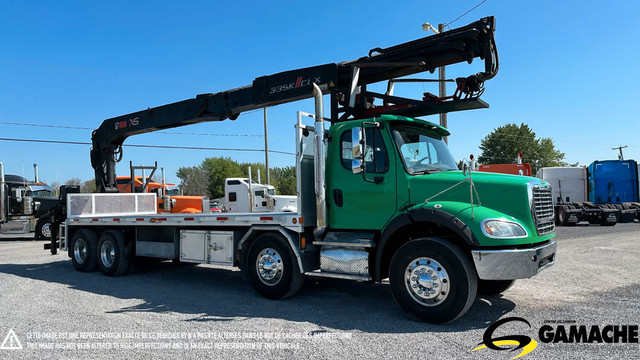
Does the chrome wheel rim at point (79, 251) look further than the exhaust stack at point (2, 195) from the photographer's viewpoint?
No

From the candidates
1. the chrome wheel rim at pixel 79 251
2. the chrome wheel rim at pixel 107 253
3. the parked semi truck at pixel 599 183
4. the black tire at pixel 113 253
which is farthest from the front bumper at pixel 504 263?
the parked semi truck at pixel 599 183

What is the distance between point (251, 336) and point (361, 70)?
14.6ft

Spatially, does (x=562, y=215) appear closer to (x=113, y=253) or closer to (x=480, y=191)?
(x=480, y=191)

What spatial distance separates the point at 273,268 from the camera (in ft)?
22.3

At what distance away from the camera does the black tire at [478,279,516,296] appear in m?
6.56

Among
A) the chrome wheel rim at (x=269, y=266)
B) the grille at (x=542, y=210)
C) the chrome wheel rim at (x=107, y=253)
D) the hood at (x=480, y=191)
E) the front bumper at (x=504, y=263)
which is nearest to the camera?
the front bumper at (x=504, y=263)

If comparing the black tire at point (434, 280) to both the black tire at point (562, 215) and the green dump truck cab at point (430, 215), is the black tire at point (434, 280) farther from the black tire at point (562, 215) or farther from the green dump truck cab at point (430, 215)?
the black tire at point (562, 215)

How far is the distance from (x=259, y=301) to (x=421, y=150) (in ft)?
10.4

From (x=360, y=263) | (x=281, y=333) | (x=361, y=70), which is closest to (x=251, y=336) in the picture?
(x=281, y=333)

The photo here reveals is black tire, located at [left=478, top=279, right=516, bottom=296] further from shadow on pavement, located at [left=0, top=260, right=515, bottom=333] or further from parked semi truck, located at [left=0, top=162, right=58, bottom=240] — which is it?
parked semi truck, located at [left=0, top=162, right=58, bottom=240]

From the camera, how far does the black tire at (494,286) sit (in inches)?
258

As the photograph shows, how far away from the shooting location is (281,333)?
5078 millimetres

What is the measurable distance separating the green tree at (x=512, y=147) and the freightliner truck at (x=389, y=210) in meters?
56.0

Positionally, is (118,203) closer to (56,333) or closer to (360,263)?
(56,333)
